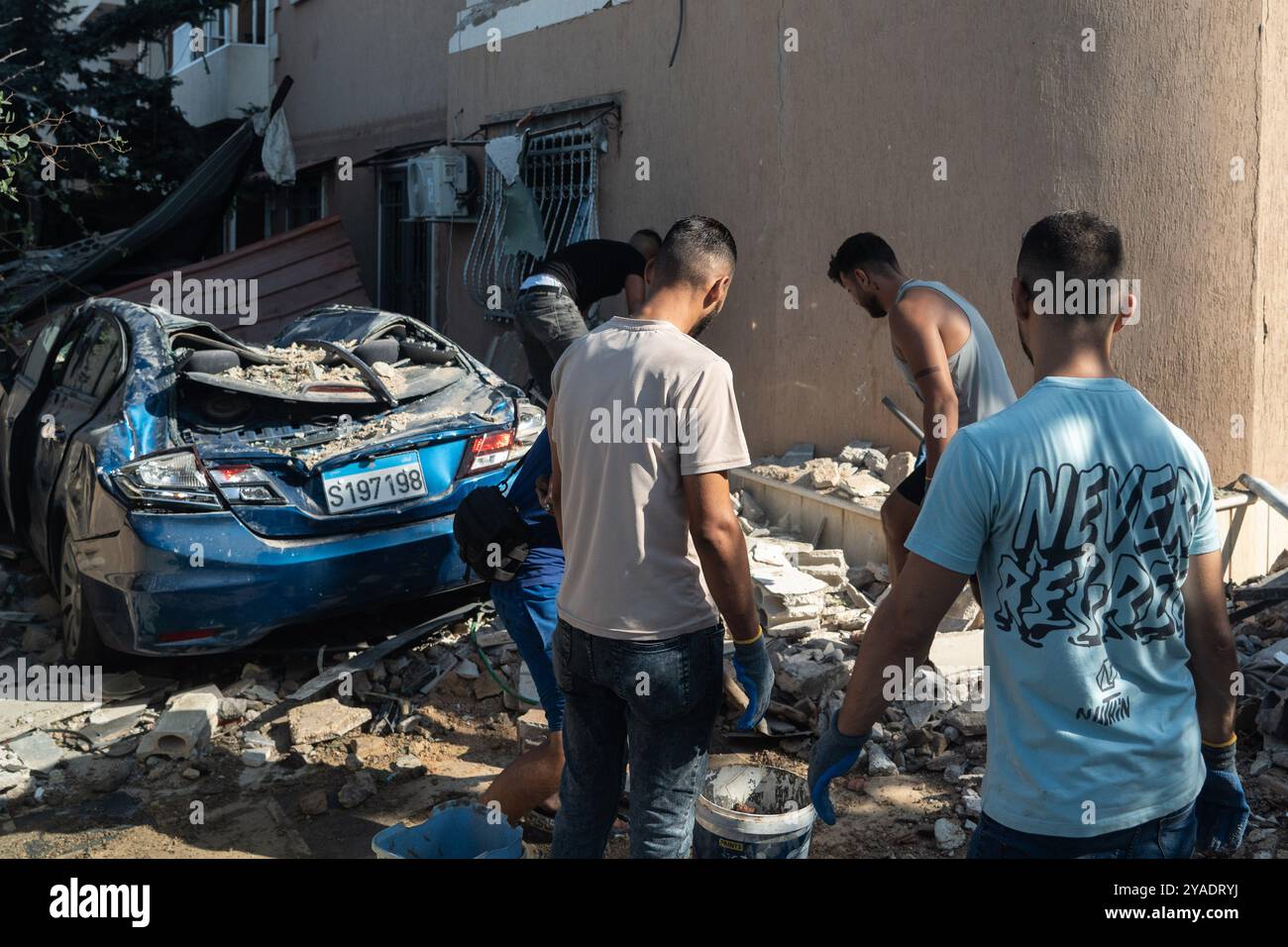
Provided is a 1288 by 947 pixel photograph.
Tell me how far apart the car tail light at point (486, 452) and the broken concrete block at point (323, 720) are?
1.10 m

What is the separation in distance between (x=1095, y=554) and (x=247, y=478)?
3.66 meters

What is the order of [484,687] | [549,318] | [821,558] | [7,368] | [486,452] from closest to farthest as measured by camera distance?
1. [484,687]
2. [486,452]
3. [821,558]
4. [7,368]
5. [549,318]

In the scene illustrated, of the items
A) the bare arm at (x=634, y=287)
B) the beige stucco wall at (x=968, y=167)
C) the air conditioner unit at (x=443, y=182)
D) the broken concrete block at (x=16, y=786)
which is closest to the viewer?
the broken concrete block at (x=16, y=786)

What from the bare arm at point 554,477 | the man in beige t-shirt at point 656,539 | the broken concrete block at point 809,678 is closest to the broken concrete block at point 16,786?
the bare arm at point 554,477

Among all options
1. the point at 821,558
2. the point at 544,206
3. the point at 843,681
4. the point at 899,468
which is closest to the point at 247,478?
the point at 843,681

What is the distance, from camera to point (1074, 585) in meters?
2.05

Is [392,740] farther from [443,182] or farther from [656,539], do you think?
[443,182]

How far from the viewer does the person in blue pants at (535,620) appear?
142 inches

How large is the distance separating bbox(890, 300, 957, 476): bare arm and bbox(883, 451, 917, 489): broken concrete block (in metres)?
2.28

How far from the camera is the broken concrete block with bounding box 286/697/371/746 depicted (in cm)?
482

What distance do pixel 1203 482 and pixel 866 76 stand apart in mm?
5330

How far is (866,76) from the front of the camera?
6.93 metres
